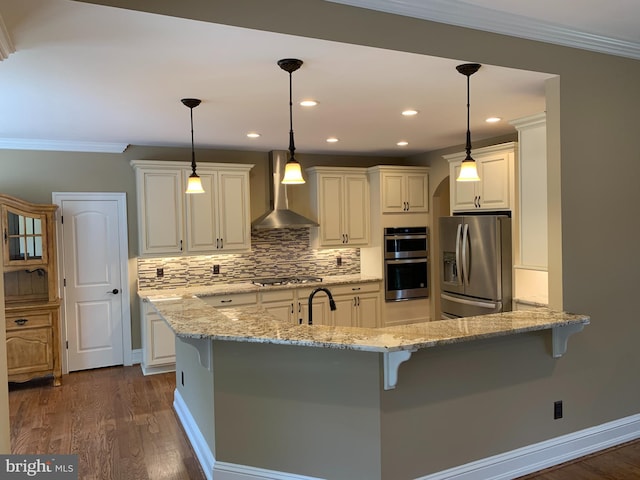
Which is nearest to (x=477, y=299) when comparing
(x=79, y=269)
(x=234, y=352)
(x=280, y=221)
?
(x=280, y=221)

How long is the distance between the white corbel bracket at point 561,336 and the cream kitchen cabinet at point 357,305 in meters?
3.06

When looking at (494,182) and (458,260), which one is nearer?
(494,182)

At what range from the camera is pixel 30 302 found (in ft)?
15.9

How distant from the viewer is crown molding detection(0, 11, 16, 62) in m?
2.10

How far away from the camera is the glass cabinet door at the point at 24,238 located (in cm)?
466

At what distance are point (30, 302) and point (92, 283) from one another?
641 mm

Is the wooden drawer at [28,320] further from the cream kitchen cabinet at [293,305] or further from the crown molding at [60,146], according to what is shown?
the cream kitchen cabinet at [293,305]

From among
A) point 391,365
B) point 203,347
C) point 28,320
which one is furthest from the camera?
point 28,320

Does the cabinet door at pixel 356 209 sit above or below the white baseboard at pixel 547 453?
above

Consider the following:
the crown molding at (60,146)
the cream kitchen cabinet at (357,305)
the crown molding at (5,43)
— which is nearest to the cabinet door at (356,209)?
the cream kitchen cabinet at (357,305)

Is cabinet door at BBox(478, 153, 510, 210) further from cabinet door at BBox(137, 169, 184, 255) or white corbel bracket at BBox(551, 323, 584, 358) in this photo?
cabinet door at BBox(137, 169, 184, 255)

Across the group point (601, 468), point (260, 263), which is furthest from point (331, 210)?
point (601, 468)

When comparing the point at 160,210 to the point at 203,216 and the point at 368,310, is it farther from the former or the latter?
the point at 368,310

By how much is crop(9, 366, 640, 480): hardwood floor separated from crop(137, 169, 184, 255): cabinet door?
142 cm
